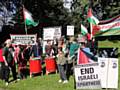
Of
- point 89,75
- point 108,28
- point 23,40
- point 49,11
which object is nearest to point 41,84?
point 89,75

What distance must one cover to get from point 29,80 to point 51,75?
4.22 ft

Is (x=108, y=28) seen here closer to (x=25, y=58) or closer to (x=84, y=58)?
(x=25, y=58)

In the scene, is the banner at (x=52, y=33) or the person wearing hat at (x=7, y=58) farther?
the banner at (x=52, y=33)

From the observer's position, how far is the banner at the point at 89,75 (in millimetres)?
13922

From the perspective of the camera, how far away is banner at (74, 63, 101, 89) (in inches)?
548

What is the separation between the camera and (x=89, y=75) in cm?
1397

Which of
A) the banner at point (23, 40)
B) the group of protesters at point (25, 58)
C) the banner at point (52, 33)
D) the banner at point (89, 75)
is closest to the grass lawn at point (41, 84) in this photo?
the group of protesters at point (25, 58)

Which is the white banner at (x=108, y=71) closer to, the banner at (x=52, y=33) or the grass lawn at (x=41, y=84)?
the grass lawn at (x=41, y=84)

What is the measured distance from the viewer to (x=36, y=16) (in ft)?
181

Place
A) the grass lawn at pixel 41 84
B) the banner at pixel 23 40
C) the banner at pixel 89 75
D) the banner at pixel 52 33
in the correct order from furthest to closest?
1. the banner at pixel 52 33
2. the banner at pixel 23 40
3. the grass lawn at pixel 41 84
4. the banner at pixel 89 75

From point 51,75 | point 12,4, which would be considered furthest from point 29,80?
point 12,4

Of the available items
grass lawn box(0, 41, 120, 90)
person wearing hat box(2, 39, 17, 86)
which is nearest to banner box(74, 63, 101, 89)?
grass lawn box(0, 41, 120, 90)

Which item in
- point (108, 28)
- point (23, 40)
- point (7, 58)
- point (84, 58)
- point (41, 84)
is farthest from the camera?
point (23, 40)

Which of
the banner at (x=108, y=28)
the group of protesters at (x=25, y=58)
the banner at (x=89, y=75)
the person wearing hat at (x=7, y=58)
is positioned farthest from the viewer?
the banner at (x=108, y=28)
